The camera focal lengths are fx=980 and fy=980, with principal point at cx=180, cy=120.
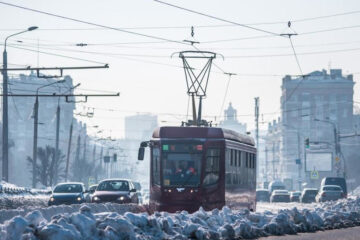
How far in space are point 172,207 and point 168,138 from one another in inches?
72.0

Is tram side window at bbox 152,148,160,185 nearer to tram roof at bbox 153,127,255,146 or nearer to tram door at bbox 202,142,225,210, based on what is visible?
tram roof at bbox 153,127,255,146

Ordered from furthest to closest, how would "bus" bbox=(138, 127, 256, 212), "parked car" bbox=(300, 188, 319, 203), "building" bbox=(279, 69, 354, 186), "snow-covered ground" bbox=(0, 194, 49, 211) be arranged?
"building" bbox=(279, 69, 354, 186), "parked car" bbox=(300, 188, 319, 203), "snow-covered ground" bbox=(0, 194, 49, 211), "bus" bbox=(138, 127, 256, 212)

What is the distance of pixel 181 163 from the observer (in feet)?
84.7

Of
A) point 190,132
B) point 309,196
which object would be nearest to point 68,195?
point 190,132

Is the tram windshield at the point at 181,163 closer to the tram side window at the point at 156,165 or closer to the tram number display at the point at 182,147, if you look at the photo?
the tram number display at the point at 182,147

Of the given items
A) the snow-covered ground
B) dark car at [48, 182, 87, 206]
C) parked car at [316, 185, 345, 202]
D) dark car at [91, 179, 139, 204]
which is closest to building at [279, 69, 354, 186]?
parked car at [316, 185, 345, 202]

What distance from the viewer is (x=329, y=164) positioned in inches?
5017

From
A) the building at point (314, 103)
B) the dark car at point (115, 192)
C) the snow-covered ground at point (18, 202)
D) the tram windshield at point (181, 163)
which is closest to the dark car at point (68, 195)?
the dark car at point (115, 192)

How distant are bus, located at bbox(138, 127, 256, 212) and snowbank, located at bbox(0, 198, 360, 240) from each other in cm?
273

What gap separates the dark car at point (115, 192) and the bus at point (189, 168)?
10.9m

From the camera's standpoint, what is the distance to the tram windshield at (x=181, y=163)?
1012 inches

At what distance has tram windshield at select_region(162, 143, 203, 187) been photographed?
2570 cm

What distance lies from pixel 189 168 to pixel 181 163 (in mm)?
263

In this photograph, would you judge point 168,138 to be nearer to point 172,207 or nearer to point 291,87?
point 172,207
